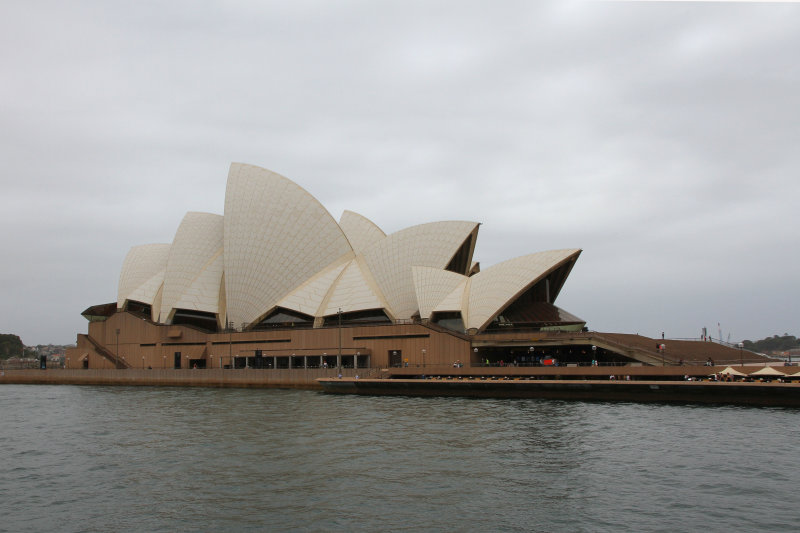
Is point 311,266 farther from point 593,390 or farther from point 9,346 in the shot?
point 9,346

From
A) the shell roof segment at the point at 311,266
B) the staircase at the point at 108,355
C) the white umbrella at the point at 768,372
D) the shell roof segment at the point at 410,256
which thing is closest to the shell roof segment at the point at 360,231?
the shell roof segment at the point at 311,266

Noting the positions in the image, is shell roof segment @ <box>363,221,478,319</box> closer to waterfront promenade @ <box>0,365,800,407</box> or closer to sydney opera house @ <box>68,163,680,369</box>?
sydney opera house @ <box>68,163,680,369</box>

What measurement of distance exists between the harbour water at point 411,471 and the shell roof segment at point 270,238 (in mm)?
→ 28184

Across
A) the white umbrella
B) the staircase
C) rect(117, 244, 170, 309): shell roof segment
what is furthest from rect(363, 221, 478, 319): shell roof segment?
the staircase

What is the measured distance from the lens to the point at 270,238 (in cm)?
5969

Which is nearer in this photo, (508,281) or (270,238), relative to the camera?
(508,281)

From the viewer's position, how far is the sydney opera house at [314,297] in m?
50.1

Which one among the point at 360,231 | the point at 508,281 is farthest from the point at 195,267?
the point at 508,281

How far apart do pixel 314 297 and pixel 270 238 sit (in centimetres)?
730

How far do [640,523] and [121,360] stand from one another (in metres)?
65.5

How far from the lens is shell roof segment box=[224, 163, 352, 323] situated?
59438 millimetres

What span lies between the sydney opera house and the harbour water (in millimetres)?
18118

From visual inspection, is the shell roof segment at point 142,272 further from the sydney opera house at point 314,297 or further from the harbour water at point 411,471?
the harbour water at point 411,471

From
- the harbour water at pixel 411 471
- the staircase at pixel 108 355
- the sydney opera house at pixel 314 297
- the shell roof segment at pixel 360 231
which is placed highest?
the shell roof segment at pixel 360 231
